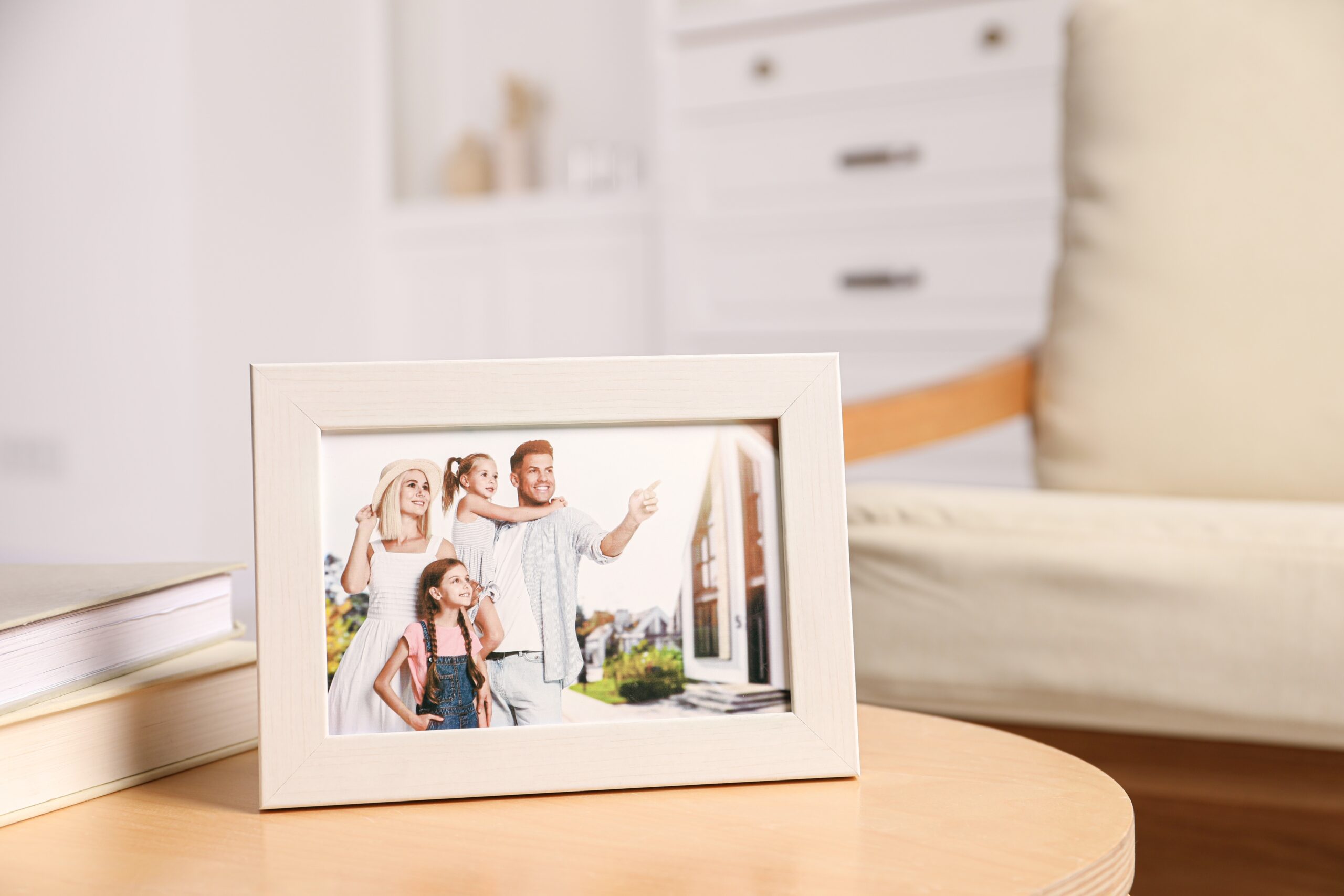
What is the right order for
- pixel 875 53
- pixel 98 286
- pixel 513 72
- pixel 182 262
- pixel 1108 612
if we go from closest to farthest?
pixel 1108 612, pixel 875 53, pixel 182 262, pixel 98 286, pixel 513 72

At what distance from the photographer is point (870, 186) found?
2.36 meters

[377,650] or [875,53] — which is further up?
[875,53]

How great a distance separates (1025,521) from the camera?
785mm

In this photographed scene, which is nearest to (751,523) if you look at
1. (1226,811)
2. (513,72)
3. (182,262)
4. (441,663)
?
(441,663)

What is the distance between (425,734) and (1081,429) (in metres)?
→ 0.78

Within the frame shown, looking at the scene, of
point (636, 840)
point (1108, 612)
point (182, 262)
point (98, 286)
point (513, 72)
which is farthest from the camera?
point (513, 72)

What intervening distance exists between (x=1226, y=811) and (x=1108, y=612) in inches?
6.5

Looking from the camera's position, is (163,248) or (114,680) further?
(163,248)

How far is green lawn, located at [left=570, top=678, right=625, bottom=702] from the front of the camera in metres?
0.44

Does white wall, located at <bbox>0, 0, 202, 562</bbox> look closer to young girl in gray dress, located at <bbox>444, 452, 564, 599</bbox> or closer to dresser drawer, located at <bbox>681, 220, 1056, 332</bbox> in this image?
dresser drawer, located at <bbox>681, 220, 1056, 332</bbox>

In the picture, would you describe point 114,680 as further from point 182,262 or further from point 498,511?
point 182,262

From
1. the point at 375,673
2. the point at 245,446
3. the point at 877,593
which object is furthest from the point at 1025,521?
the point at 245,446

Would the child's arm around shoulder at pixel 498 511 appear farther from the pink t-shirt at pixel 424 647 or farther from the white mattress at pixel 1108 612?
the white mattress at pixel 1108 612

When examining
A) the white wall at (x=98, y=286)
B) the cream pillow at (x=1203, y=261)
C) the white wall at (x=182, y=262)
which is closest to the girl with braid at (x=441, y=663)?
the cream pillow at (x=1203, y=261)
